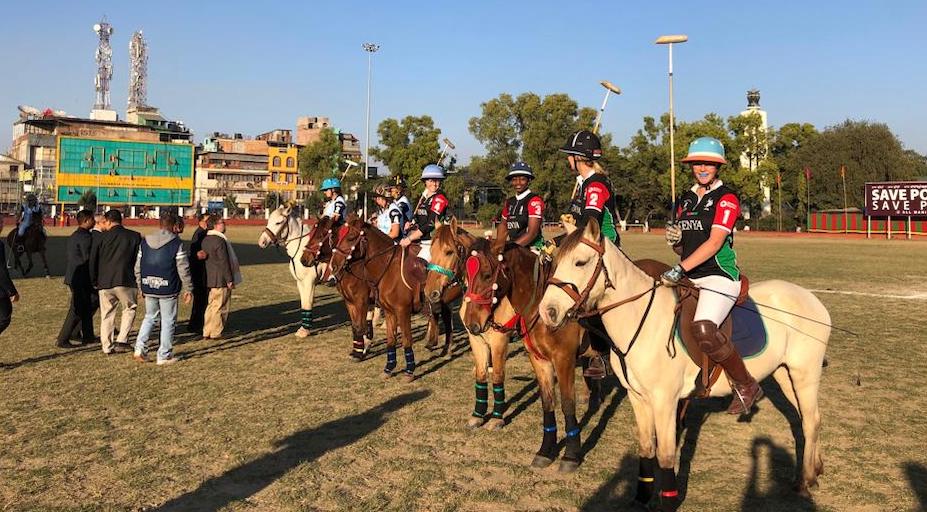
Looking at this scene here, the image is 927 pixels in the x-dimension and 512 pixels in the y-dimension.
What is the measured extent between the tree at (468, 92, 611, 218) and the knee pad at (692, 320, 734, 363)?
6677 cm

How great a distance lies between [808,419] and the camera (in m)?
5.43

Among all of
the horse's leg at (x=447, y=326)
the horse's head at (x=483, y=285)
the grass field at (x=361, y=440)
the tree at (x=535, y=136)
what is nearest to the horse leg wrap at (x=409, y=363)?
the grass field at (x=361, y=440)

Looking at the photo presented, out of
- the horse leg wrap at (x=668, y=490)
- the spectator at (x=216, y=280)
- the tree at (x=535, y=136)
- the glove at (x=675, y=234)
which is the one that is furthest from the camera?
the tree at (x=535, y=136)

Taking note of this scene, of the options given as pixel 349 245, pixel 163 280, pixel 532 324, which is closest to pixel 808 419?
pixel 532 324

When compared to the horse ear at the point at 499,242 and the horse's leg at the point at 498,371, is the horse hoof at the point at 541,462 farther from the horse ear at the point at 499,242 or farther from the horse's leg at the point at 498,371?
the horse ear at the point at 499,242

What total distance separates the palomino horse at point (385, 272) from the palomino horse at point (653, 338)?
184 inches

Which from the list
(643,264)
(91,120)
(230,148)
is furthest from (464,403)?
(91,120)

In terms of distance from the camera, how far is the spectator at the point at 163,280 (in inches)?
368

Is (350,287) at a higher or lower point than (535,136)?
lower

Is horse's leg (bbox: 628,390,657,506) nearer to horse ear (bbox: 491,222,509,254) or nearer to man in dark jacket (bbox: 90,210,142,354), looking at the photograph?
horse ear (bbox: 491,222,509,254)

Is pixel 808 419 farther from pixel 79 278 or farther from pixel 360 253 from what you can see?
pixel 79 278

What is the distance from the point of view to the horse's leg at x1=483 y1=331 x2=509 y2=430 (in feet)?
22.1

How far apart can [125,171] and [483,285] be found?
416 ft

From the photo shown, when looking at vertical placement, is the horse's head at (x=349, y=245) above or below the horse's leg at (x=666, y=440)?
above
